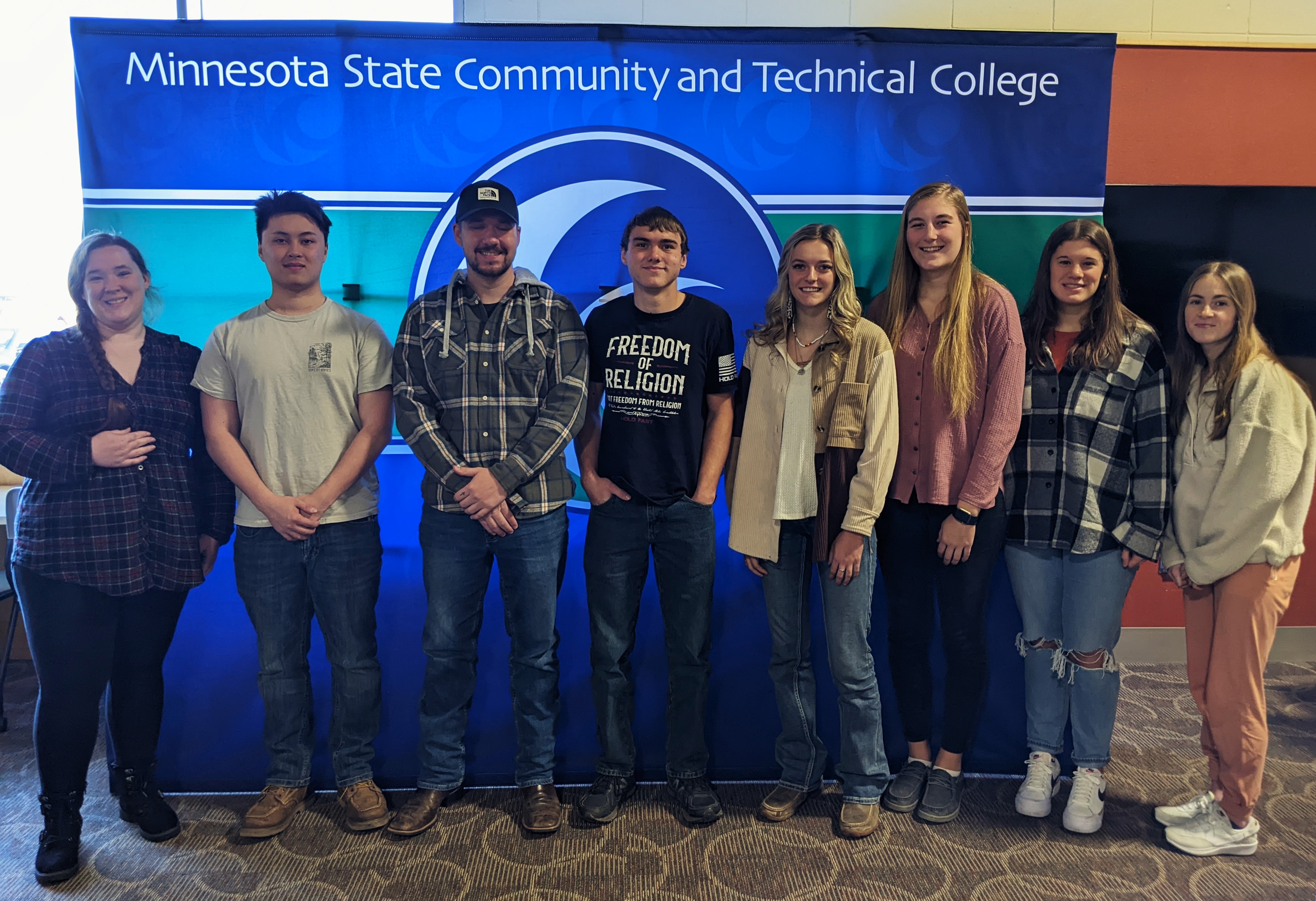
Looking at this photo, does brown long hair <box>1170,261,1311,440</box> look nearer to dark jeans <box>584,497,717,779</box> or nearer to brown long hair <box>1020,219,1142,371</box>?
brown long hair <box>1020,219,1142,371</box>

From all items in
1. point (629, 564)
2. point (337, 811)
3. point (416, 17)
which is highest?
point (416, 17)

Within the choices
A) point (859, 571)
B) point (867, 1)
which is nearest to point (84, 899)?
point (859, 571)

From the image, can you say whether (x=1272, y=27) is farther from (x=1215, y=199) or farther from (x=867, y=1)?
(x=867, y=1)

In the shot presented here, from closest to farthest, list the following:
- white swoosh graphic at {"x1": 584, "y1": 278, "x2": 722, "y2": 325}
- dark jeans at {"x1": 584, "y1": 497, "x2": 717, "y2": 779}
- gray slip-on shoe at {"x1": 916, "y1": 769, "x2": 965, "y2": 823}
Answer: dark jeans at {"x1": 584, "y1": 497, "x2": 717, "y2": 779}, gray slip-on shoe at {"x1": 916, "y1": 769, "x2": 965, "y2": 823}, white swoosh graphic at {"x1": 584, "y1": 278, "x2": 722, "y2": 325}

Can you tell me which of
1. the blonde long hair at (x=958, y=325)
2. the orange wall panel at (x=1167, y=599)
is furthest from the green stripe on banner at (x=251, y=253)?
the orange wall panel at (x=1167, y=599)

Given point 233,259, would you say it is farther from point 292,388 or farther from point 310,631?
point 310,631

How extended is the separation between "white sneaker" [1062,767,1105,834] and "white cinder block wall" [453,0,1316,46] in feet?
9.17

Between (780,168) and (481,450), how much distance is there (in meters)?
1.42

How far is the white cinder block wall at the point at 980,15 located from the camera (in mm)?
3018

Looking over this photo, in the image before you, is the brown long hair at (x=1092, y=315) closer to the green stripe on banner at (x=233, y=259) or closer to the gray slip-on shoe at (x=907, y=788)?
the gray slip-on shoe at (x=907, y=788)

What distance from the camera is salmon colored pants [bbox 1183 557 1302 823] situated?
7.16 feet

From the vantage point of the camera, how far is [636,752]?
2664 mm

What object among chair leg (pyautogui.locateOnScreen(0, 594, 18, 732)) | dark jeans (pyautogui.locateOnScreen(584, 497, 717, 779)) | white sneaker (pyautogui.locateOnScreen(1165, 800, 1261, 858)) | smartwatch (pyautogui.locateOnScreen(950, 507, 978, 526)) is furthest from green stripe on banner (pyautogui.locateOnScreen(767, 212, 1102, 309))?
chair leg (pyautogui.locateOnScreen(0, 594, 18, 732))

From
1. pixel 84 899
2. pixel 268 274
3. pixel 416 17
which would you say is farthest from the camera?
pixel 416 17
